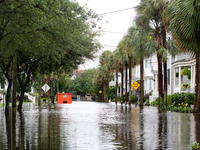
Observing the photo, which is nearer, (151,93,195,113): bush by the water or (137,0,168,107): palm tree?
(137,0,168,107): palm tree

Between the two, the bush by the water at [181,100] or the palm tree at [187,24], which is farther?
the bush by the water at [181,100]

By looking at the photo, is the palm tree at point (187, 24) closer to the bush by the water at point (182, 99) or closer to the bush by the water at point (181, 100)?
the bush by the water at point (181, 100)

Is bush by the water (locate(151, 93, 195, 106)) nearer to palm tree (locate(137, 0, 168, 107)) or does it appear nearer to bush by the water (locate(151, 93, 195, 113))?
bush by the water (locate(151, 93, 195, 113))

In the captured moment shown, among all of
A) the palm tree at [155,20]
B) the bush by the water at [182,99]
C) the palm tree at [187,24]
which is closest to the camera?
the palm tree at [187,24]

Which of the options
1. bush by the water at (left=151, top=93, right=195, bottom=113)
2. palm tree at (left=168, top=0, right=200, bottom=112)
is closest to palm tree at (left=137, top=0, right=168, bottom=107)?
bush by the water at (left=151, top=93, right=195, bottom=113)

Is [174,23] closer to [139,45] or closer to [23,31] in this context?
[23,31]

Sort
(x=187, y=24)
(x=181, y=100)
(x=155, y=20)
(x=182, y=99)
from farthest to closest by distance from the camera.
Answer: (x=181, y=100), (x=182, y=99), (x=155, y=20), (x=187, y=24)

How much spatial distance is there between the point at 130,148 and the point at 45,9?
7.45 m

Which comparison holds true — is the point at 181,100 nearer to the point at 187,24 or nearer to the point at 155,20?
the point at 155,20

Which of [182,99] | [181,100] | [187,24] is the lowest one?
[181,100]

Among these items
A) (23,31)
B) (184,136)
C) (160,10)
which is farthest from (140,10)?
(184,136)

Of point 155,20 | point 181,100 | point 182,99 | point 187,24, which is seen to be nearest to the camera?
point 187,24

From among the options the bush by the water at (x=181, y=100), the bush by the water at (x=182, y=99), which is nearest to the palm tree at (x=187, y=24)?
the bush by the water at (x=181, y=100)

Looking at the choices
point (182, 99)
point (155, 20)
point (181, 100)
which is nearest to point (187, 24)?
point (155, 20)
